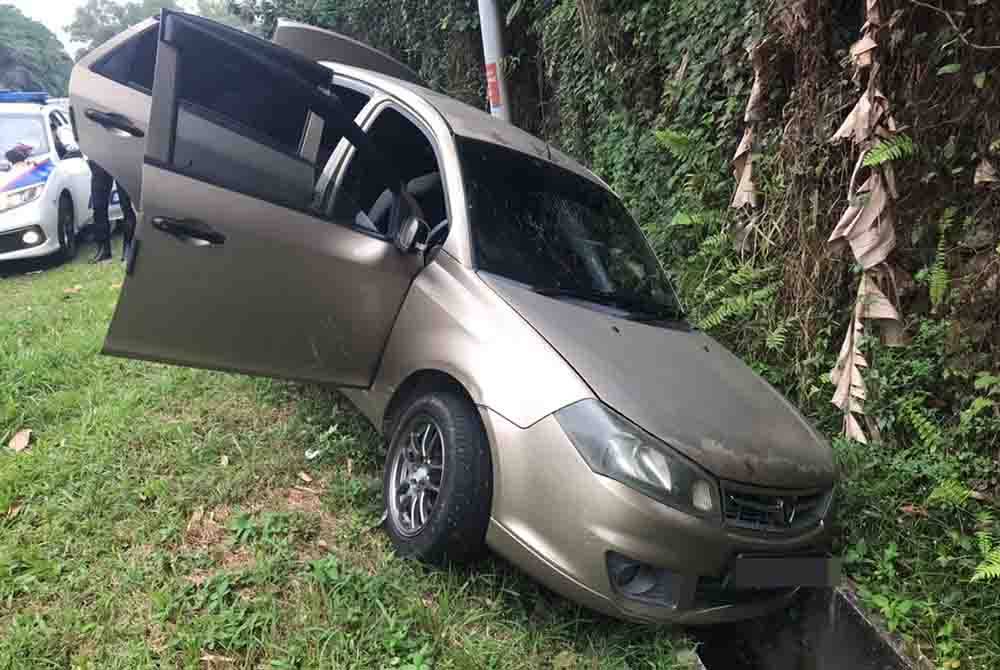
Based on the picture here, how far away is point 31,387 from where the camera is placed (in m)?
3.42

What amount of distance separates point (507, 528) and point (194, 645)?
100 centimetres

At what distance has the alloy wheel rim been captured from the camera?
236 cm

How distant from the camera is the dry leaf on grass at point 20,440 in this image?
298cm

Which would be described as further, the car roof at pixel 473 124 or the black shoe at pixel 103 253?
the black shoe at pixel 103 253

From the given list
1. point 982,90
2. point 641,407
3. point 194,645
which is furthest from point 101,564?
point 982,90

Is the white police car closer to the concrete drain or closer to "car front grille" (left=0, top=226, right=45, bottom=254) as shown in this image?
"car front grille" (left=0, top=226, right=45, bottom=254)

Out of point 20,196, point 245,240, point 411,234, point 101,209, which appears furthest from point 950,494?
point 20,196

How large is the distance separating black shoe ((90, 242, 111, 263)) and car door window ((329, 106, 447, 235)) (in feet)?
17.1

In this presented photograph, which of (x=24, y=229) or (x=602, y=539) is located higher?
(x=602, y=539)

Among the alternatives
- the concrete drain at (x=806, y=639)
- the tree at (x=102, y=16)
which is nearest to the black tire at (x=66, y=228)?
the concrete drain at (x=806, y=639)

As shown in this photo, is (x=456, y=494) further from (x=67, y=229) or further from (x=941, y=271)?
(x=67, y=229)

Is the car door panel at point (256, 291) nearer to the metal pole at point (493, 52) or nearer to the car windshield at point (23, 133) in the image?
the metal pole at point (493, 52)

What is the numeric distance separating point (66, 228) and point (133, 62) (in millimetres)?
3881

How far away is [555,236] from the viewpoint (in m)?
2.88
